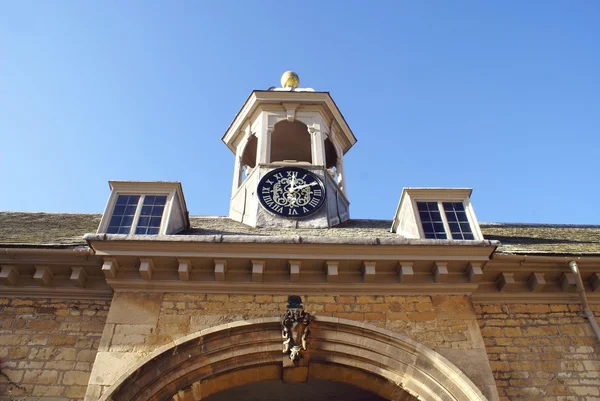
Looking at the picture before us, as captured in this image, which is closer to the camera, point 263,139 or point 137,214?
point 137,214

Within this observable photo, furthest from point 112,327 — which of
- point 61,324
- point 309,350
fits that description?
point 309,350

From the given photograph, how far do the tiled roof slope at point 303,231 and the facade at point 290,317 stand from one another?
0.62ft

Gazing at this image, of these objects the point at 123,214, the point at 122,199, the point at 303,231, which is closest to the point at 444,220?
the point at 303,231

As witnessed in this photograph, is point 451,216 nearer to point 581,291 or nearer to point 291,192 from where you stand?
point 581,291

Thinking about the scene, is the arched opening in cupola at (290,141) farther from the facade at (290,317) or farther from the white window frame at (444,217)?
the facade at (290,317)

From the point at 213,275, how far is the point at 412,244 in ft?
9.90

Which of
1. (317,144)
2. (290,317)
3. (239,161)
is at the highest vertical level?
(239,161)

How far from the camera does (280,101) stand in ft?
46.3

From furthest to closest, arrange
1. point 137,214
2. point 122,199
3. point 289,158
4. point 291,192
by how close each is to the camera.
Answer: point 289,158 → point 291,192 → point 122,199 → point 137,214

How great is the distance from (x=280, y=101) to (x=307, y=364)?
27.4ft

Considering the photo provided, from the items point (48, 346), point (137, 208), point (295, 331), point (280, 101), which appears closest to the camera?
point (48, 346)

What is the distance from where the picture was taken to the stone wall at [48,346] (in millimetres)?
6855

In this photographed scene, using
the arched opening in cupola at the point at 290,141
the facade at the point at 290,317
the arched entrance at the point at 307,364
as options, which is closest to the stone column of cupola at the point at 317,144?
the arched opening in cupola at the point at 290,141

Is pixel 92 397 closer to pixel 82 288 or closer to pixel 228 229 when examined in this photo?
pixel 82 288
